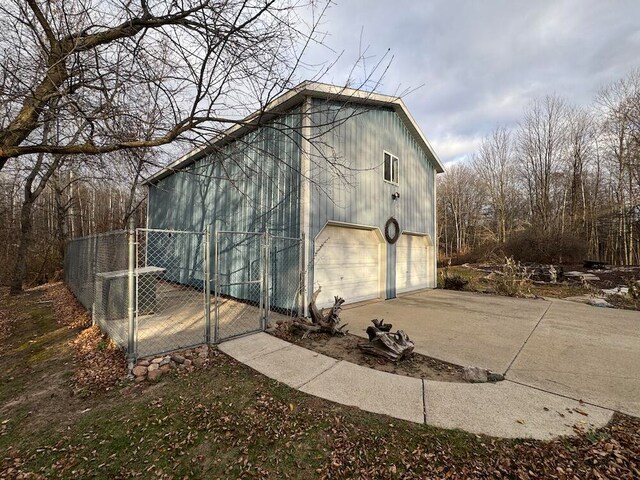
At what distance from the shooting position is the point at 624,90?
47.8 ft

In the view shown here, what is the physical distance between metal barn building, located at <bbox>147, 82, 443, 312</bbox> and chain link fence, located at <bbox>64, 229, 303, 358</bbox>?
181 millimetres

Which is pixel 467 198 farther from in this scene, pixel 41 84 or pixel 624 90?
pixel 41 84

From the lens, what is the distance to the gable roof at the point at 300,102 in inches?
141

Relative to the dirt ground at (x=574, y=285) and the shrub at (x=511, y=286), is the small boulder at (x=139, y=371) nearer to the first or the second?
the shrub at (x=511, y=286)

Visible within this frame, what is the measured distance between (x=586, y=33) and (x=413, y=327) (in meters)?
9.53

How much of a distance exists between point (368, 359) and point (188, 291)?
698 cm

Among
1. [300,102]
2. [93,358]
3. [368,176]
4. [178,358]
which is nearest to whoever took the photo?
[178,358]

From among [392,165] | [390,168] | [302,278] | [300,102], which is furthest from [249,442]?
[392,165]

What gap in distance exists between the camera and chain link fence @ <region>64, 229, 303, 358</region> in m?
3.82

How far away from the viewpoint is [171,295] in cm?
796

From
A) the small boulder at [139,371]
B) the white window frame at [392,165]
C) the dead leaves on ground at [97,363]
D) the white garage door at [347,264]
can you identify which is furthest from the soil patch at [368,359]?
the white window frame at [392,165]

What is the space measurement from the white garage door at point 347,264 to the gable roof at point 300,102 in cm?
287

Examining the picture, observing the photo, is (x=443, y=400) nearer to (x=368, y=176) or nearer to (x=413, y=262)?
(x=368, y=176)

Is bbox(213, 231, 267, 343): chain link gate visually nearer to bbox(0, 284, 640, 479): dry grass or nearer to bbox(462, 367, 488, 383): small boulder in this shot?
bbox(0, 284, 640, 479): dry grass
